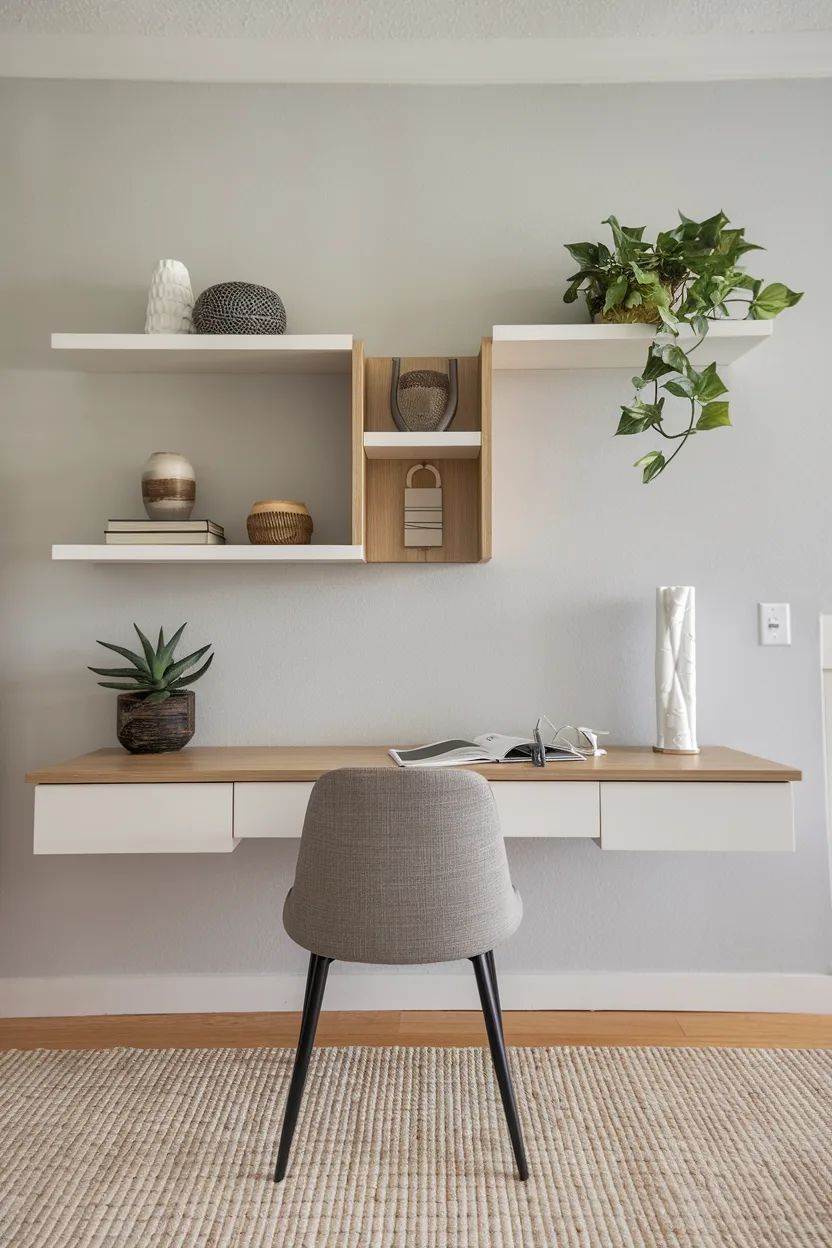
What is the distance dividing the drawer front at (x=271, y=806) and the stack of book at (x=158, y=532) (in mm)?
656

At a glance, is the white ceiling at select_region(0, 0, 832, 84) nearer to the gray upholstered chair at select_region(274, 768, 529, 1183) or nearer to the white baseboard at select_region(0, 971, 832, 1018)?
the gray upholstered chair at select_region(274, 768, 529, 1183)

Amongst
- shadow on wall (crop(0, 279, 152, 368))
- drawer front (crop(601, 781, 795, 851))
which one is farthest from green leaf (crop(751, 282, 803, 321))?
shadow on wall (crop(0, 279, 152, 368))

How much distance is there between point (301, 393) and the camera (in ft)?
7.54

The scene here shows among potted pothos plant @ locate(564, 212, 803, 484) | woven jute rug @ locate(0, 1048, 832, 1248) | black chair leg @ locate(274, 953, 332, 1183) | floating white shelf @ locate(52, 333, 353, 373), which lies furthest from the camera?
floating white shelf @ locate(52, 333, 353, 373)

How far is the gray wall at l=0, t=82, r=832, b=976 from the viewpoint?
2264 millimetres

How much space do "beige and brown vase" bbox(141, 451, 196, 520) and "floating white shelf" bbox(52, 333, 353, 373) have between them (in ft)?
0.85

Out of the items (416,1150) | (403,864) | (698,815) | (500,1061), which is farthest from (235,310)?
(416,1150)

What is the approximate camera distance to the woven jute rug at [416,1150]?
1411 mm

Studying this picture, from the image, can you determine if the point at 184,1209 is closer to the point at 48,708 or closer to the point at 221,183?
the point at 48,708

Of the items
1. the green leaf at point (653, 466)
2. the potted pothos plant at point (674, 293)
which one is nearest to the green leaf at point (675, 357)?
the potted pothos plant at point (674, 293)

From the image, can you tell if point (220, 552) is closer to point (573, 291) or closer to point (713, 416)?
point (573, 291)

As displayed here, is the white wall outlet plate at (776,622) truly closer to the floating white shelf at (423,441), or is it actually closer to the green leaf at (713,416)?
the green leaf at (713,416)

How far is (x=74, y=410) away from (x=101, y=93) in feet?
2.95

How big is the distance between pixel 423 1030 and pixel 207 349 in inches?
71.7
